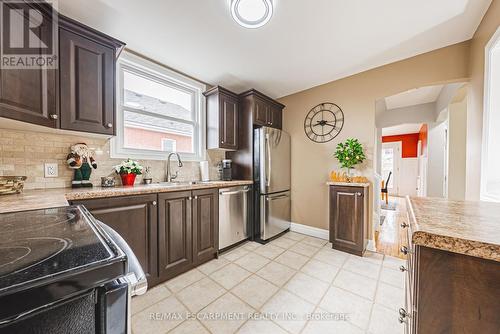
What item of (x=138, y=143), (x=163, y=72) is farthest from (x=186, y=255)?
(x=163, y=72)

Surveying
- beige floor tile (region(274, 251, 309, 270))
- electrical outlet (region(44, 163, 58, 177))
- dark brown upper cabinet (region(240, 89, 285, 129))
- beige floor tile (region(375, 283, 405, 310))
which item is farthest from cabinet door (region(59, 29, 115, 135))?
beige floor tile (region(375, 283, 405, 310))

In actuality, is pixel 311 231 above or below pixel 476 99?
below

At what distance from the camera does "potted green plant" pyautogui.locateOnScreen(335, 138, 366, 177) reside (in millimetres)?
2471

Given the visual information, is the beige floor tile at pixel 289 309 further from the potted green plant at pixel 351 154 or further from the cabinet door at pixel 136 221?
the potted green plant at pixel 351 154

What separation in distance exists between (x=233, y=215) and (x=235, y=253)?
48 cm

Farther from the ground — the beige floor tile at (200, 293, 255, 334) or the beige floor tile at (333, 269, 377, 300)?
the beige floor tile at (333, 269, 377, 300)

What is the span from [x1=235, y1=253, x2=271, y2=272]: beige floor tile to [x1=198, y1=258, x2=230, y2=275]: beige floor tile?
164 mm

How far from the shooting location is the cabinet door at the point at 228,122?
2.74m

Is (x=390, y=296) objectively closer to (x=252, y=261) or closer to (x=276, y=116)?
(x=252, y=261)

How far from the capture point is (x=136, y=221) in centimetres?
158

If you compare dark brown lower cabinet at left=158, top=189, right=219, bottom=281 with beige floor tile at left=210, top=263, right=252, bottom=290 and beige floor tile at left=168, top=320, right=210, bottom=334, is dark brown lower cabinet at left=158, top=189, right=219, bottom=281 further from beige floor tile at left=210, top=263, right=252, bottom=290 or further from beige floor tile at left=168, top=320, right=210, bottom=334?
beige floor tile at left=168, top=320, right=210, bottom=334

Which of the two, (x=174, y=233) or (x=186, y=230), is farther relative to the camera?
(x=186, y=230)

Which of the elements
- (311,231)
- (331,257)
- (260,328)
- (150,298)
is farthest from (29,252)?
(311,231)

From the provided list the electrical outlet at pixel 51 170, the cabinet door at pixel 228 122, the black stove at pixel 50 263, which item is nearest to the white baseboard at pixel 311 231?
the cabinet door at pixel 228 122
